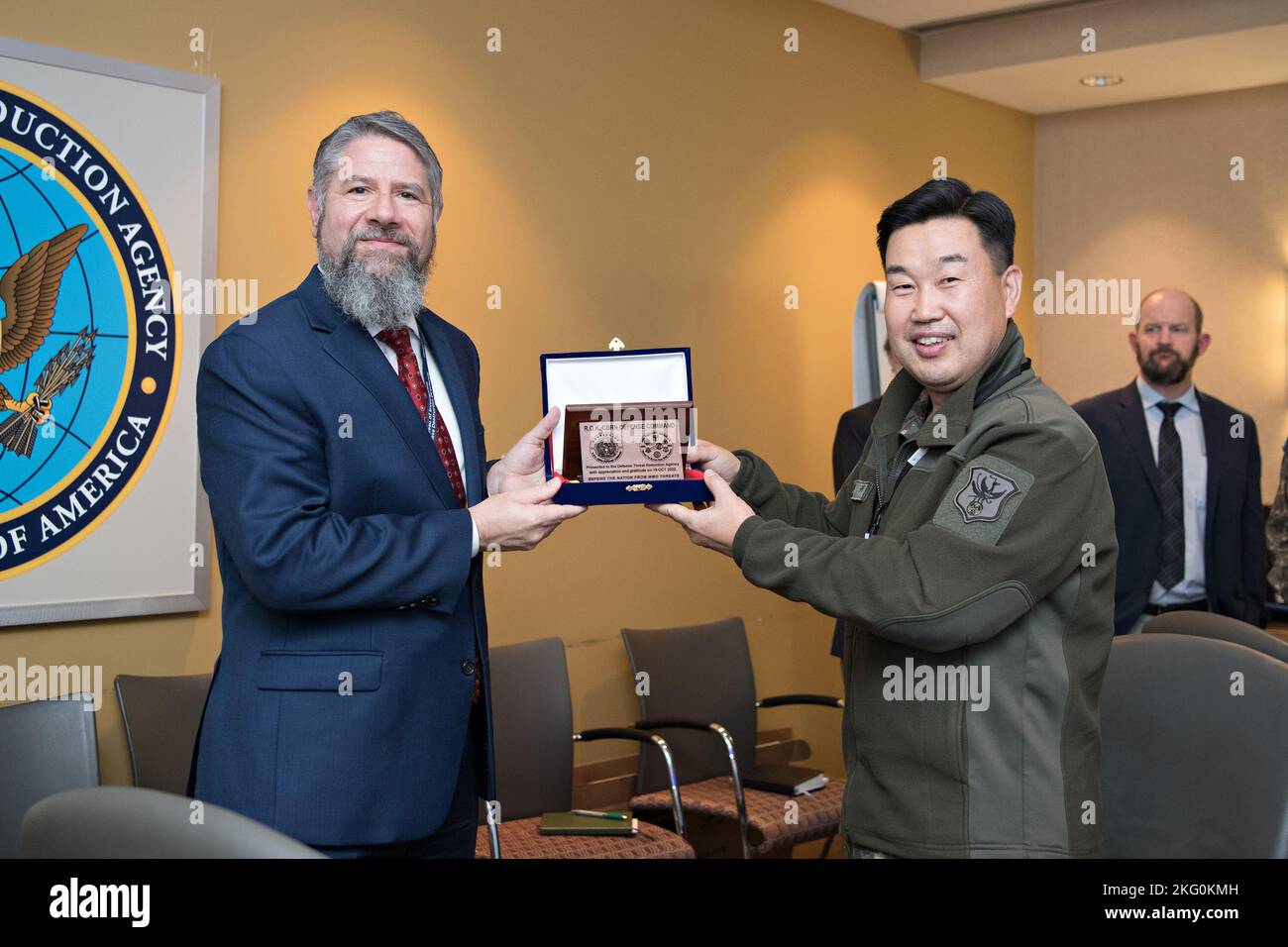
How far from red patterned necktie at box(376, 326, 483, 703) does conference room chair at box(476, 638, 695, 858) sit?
188cm

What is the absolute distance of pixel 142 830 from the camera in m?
1.29

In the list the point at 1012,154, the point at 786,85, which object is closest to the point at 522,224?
the point at 786,85

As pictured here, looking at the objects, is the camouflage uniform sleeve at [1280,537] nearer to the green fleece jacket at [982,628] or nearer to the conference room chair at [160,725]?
the green fleece jacket at [982,628]

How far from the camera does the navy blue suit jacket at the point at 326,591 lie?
2053 mm

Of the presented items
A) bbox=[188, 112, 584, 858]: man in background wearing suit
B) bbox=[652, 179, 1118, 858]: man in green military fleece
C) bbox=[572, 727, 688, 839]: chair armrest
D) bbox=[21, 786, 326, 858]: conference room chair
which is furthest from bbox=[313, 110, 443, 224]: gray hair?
bbox=[572, 727, 688, 839]: chair armrest

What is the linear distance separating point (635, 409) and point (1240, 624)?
4.18 feet

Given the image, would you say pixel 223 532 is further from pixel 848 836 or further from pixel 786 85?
pixel 786 85

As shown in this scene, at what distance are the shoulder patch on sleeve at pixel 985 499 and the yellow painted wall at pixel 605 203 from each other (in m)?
2.47

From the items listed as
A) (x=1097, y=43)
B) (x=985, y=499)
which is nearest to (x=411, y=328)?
(x=985, y=499)

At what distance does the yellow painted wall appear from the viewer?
3850mm

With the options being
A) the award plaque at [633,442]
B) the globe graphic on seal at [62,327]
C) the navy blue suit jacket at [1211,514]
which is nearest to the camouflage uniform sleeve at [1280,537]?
the navy blue suit jacket at [1211,514]

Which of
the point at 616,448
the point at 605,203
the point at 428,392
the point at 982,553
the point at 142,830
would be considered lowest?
the point at 142,830

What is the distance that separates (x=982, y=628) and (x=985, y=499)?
204 mm

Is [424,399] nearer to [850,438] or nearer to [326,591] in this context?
[326,591]
